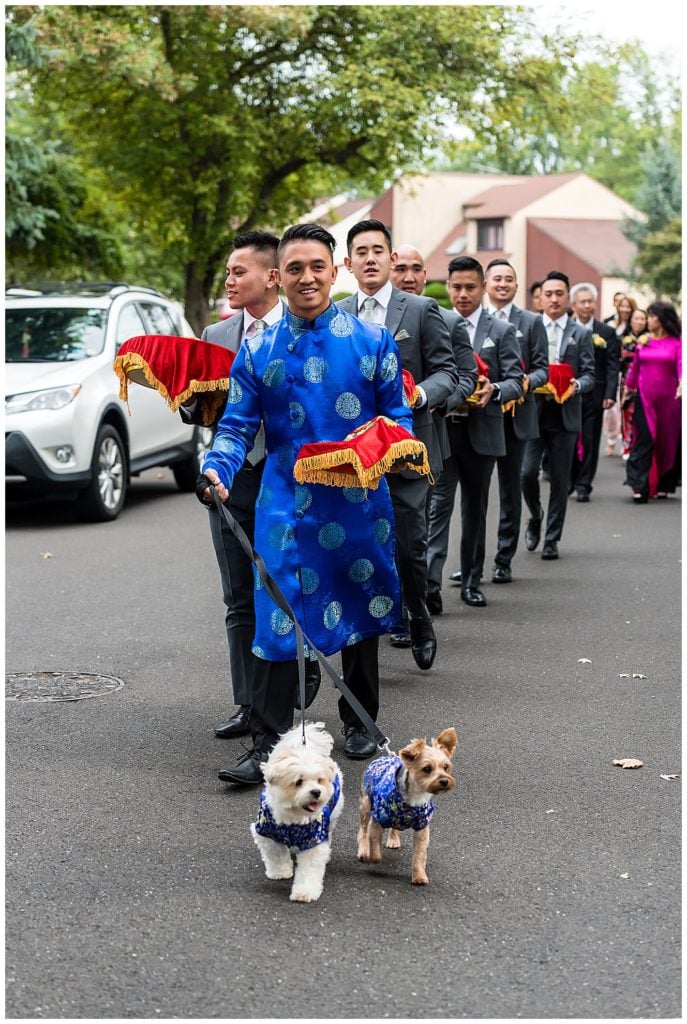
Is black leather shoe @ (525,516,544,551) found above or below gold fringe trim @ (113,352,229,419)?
below

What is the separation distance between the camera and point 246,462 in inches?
255

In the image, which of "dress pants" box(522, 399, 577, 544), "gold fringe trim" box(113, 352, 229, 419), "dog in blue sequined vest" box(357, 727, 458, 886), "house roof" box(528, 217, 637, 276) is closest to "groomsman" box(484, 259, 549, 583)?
"dress pants" box(522, 399, 577, 544)

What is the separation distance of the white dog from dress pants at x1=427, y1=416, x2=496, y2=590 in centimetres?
534

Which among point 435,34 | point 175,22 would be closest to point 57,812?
point 175,22

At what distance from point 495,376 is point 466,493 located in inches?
32.6

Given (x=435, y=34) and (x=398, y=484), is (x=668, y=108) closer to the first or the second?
(x=435, y=34)

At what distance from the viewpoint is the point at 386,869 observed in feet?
16.9

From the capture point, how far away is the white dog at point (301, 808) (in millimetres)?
4629

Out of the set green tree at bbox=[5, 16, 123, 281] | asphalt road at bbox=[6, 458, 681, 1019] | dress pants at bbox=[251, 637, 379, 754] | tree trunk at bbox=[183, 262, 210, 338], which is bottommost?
asphalt road at bbox=[6, 458, 681, 1019]

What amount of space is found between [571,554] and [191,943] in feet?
28.4

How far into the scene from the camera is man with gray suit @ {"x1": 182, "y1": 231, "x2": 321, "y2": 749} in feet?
21.2

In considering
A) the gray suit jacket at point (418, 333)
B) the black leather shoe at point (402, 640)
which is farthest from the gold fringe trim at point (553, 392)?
the gray suit jacket at point (418, 333)

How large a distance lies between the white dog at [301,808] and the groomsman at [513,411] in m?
6.28

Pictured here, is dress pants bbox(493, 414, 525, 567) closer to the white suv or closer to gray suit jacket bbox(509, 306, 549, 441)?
gray suit jacket bbox(509, 306, 549, 441)
